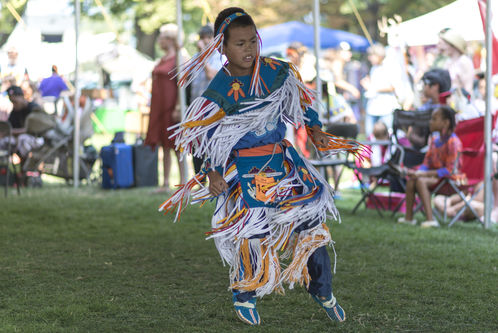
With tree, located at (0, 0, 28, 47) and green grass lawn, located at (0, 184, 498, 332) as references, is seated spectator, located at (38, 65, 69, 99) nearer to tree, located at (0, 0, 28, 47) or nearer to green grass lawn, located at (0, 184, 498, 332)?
tree, located at (0, 0, 28, 47)

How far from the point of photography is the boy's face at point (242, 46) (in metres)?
3.55

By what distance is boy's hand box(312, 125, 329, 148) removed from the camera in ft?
12.3

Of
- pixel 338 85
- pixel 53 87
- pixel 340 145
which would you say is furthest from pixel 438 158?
pixel 53 87

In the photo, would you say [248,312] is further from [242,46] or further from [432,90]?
[432,90]

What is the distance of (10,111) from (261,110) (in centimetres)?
760

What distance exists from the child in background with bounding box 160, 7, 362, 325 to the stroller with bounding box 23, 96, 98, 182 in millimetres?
6880

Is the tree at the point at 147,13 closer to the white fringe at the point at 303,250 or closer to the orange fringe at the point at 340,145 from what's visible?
the orange fringe at the point at 340,145

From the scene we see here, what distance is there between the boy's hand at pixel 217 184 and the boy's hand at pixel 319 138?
52 centimetres

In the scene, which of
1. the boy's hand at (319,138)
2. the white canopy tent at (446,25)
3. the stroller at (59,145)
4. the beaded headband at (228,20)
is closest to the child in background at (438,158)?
the boy's hand at (319,138)

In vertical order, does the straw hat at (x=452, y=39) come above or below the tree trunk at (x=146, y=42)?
below

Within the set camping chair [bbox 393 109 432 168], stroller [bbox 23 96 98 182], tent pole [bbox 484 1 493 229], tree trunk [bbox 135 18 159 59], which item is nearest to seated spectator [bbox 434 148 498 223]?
tent pole [bbox 484 1 493 229]

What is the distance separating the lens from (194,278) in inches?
186

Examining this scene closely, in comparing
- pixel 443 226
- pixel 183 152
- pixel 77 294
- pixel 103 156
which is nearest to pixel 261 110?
pixel 183 152

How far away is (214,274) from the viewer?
483 centimetres
